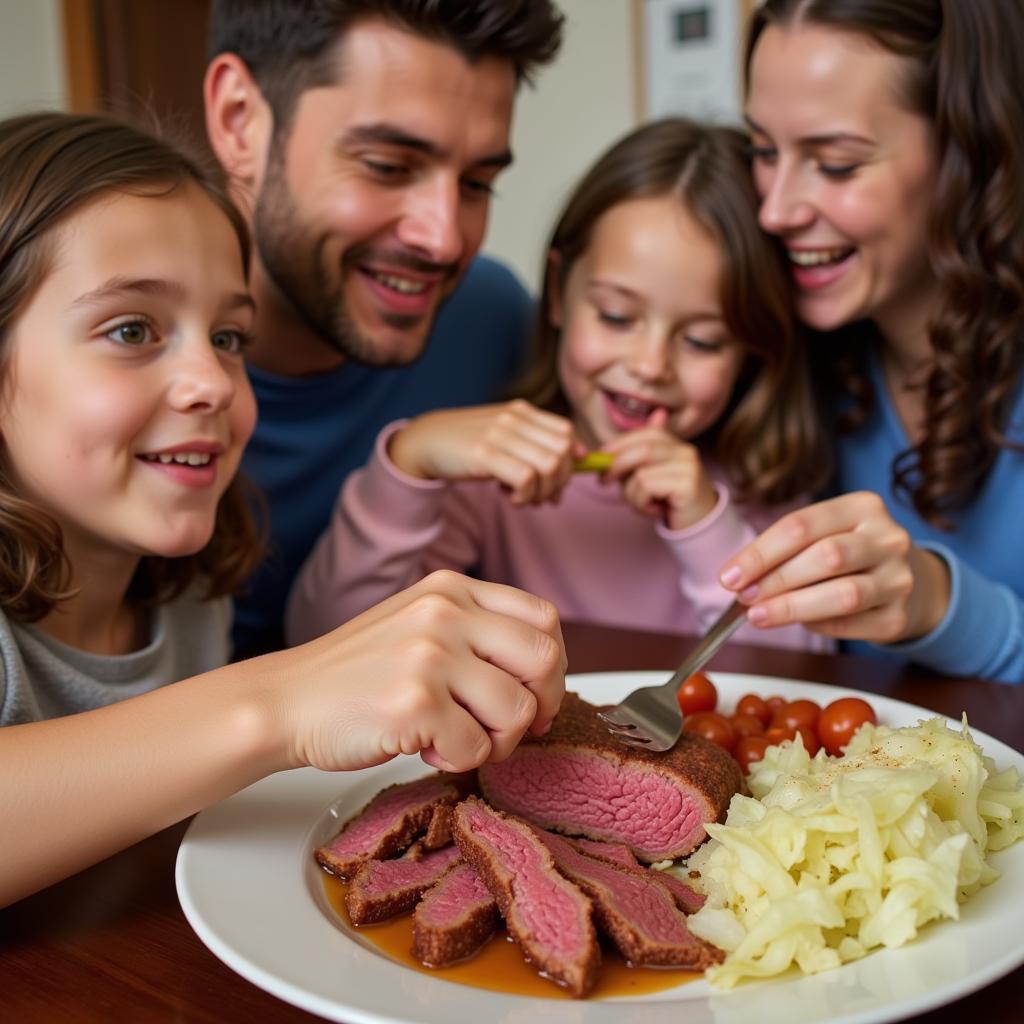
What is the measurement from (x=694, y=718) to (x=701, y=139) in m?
1.37

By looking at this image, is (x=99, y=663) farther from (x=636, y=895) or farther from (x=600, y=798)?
(x=636, y=895)

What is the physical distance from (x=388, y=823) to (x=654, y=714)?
366mm

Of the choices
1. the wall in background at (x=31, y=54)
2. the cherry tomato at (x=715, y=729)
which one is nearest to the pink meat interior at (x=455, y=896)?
the cherry tomato at (x=715, y=729)

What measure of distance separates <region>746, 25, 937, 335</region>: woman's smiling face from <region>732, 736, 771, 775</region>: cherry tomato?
1.07 meters

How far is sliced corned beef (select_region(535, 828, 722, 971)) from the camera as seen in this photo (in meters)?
0.88

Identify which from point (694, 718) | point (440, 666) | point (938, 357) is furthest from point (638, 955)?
point (938, 357)

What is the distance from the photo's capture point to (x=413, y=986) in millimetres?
811

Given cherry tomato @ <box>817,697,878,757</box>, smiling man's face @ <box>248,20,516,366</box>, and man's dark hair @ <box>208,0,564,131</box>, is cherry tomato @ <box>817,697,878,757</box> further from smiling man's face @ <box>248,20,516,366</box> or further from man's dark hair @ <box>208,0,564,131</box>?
man's dark hair @ <box>208,0,564,131</box>

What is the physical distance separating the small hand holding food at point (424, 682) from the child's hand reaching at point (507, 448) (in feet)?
2.72

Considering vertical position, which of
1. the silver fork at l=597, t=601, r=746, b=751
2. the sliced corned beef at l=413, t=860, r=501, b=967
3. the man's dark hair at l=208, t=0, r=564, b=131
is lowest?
the silver fork at l=597, t=601, r=746, b=751

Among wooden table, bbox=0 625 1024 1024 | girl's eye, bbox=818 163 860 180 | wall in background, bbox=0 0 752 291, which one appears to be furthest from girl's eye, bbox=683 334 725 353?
wall in background, bbox=0 0 752 291

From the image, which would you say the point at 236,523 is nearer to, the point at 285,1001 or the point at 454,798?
the point at 454,798

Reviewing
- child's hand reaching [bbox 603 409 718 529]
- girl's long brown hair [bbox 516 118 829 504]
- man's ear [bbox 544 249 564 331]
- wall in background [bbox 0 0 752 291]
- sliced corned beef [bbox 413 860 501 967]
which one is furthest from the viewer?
wall in background [bbox 0 0 752 291]

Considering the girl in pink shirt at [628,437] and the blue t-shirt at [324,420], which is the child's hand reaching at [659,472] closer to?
the girl in pink shirt at [628,437]
